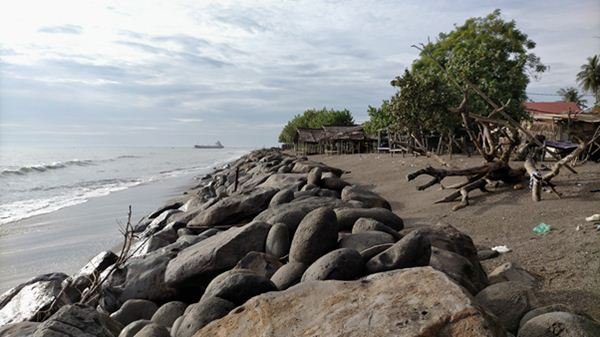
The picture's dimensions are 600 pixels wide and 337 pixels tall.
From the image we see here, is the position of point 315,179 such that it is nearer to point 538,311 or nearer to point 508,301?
point 508,301

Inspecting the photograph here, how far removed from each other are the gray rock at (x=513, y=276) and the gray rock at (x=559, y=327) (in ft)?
5.16

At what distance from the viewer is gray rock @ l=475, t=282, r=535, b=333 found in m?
3.61

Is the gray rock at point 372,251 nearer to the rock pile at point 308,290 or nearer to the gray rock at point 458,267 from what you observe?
the rock pile at point 308,290

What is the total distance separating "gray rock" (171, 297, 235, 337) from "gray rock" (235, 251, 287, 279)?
3.10 feet

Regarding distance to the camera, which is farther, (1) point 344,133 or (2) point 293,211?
(1) point 344,133

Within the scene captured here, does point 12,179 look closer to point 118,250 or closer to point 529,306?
point 118,250

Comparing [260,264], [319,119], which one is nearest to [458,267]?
[260,264]

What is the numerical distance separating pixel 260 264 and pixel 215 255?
2.24 feet

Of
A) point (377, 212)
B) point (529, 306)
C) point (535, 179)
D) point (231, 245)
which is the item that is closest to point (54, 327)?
point (231, 245)

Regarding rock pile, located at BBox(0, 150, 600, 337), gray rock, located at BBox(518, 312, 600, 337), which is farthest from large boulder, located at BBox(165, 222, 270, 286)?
gray rock, located at BBox(518, 312, 600, 337)

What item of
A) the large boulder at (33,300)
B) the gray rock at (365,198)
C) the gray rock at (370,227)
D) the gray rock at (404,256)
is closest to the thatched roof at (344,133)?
the gray rock at (365,198)

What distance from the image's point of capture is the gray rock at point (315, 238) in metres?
4.80

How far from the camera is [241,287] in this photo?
4086 mm

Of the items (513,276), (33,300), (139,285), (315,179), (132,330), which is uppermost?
(315,179)
